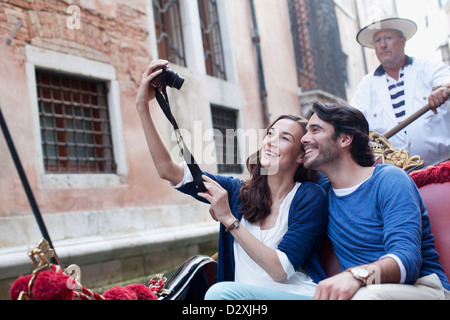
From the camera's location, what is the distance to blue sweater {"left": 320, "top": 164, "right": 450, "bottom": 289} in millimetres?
1490

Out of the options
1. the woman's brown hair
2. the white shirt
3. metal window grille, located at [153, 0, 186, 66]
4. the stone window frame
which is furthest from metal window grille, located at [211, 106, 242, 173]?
the woman's brown hair

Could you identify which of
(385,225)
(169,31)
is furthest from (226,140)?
(385,225)

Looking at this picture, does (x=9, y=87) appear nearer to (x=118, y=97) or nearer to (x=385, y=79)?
(x=118, y=97)

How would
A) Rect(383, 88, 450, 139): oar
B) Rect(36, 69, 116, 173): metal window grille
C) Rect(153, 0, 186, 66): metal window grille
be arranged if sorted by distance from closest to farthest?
1. Rect(383, 88, 450, 139): oar
2. Rect(36, 69, 116, 173): metal window grille
3. Rect(153, 0, 186, 66): metal window grille

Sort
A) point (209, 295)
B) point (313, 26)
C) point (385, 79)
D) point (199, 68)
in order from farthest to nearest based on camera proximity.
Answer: point (313, 26)
point (199, 68)
point (385, 79)
point (209, 295)

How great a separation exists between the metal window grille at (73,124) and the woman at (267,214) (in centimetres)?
321

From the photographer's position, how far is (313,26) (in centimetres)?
1040

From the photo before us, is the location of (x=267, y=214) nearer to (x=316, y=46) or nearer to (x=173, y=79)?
(x=173, y=79)

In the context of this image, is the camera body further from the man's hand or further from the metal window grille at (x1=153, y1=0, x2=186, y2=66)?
the metal window grille at (x1=153, y1=0, x2=186, y2=66)

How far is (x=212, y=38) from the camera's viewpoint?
25.9 ft

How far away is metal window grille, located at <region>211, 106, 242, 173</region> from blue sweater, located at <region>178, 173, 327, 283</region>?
5032 mm

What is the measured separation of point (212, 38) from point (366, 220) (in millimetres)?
6561

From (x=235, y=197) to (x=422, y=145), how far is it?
123cm
